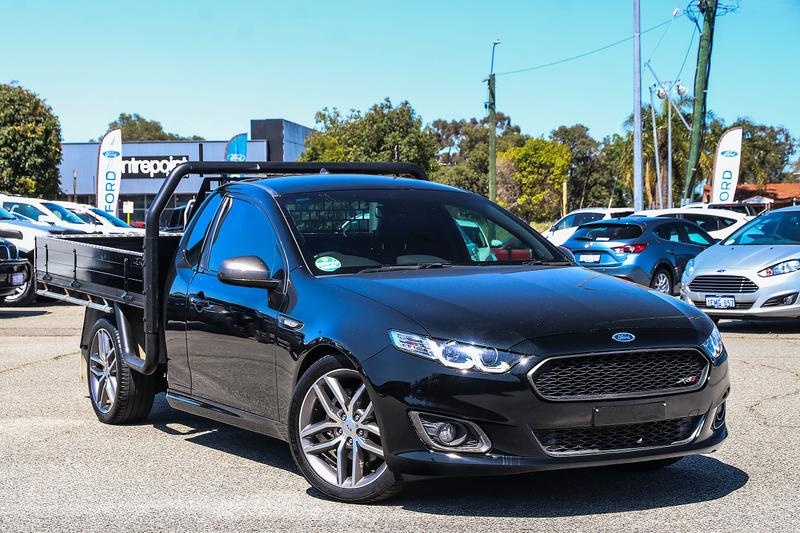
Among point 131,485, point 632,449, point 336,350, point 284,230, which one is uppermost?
point 284,230

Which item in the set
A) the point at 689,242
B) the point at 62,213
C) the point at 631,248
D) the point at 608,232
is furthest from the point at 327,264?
the point at 62,213

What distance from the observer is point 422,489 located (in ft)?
18.7

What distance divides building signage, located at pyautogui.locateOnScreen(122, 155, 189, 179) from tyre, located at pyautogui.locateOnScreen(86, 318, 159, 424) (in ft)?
212

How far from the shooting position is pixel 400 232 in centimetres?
641

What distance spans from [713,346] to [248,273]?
2358mm

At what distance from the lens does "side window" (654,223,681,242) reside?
1983 centimetres

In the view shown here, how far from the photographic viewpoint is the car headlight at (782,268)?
1362 centimetres

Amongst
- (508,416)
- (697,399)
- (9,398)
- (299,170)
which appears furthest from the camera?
(9,398)

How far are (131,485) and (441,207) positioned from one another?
7.80 ft

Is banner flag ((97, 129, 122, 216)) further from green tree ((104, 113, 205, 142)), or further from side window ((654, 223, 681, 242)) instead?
green tree ((104, 113, 205, 142))

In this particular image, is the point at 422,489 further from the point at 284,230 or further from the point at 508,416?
the point at 284,230

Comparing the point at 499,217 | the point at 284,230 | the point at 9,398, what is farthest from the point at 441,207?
the point at 9,398

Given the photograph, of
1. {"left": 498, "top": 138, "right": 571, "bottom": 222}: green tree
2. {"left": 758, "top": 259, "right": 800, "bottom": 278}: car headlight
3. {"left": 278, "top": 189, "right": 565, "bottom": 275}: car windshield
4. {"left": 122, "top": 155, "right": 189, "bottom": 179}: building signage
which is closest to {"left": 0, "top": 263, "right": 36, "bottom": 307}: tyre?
{"left": 758, "top": 259, "right": 800, "bottom": 278}: car headlight

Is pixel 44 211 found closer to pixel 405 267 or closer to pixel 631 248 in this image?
pixel 631 248
